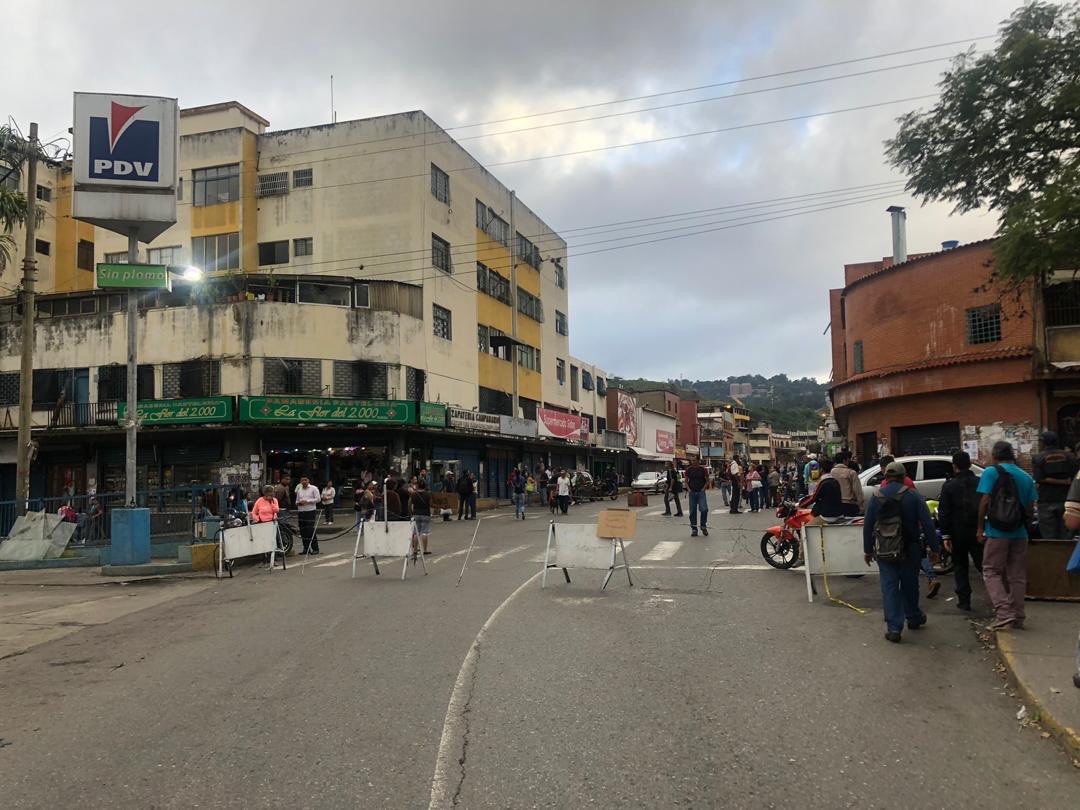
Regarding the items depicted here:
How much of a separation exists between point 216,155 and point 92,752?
127ft

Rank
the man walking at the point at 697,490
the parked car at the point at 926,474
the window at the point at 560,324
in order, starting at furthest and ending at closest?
the window at the point at 560,324, the man walking at the point at 697,490, the parked car at the point at 926,474

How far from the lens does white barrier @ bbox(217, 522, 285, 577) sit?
14.0 meters

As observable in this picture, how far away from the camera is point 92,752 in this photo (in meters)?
5.09

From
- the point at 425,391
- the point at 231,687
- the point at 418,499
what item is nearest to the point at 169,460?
the point at 425,391

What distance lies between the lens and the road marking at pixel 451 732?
4.24 m

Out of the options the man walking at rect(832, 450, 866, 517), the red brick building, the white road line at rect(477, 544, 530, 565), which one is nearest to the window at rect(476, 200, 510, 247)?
the red brick building

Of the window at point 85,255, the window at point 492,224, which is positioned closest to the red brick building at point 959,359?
the window at point 492,224

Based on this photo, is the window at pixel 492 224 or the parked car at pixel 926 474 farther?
the window at pixel 492 224

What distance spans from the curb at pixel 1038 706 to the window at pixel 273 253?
36231mm

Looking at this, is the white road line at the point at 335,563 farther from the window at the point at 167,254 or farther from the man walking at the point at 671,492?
the window at the point at 167,254

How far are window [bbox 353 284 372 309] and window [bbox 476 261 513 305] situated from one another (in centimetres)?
933

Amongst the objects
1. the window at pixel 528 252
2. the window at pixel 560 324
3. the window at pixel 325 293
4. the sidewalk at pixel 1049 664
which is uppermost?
the window at pixel 528 252

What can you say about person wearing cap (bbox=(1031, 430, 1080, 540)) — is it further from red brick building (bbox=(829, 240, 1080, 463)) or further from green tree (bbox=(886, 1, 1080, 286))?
red brick building (bbox=(829, 240, 1080, 463))

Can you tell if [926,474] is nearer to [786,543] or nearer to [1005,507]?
[786,543]
